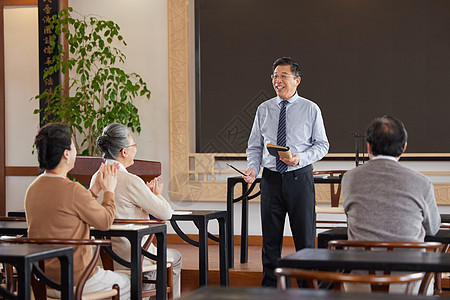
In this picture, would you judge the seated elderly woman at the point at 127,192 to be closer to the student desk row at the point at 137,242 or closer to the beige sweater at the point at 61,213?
the student desk row at the point at 137,242

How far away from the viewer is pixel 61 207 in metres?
3.19

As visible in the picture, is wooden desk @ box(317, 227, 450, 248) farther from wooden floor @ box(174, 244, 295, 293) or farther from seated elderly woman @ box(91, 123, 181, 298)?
wooden floor @ box(174, 244, 295, 293)

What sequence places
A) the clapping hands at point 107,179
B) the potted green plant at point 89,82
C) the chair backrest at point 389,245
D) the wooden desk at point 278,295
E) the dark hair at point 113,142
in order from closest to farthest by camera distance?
1. the wooden desk at point 278,295
2. the chair backrest at point 389,245
3. the clapping hands at point 107,179
4. the dark hair at point 113,142
5. the potted green plant at point 89,82

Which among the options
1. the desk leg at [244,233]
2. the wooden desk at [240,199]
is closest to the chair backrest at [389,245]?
the wooden desk at [240,199]

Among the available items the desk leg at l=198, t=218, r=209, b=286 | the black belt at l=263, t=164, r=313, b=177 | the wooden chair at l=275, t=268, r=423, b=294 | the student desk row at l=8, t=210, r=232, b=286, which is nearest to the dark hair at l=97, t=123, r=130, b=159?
the student desk row at l=8, t=210, r=232, b=286

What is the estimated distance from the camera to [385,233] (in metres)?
2.83

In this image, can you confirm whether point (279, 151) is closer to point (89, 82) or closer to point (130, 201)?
point (130, 201)

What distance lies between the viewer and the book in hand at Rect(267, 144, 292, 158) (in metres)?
4.15

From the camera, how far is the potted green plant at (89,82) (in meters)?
6.91

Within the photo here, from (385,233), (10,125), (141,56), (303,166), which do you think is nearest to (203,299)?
(385,233)

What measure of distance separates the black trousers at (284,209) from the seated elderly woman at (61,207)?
1.43 metres

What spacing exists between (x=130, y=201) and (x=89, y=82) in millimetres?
3537

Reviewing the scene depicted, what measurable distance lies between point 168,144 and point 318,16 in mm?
2122

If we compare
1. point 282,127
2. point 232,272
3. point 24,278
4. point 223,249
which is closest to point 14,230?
point 24,278
